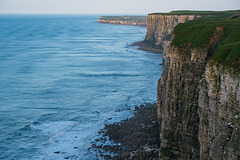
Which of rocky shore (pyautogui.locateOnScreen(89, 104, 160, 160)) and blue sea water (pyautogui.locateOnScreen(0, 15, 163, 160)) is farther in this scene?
blue sea water (pyautogui.locateOnScreen(0, 15, 163, 160))

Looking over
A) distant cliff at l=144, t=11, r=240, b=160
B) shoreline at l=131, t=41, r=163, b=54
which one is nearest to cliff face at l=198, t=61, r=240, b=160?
distant cliff at l=144, t=11, r=240, b=160

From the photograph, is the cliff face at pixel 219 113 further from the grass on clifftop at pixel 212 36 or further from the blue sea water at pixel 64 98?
the blue sea water at pixel 64 98

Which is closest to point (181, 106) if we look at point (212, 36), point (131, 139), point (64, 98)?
point (212, 36)

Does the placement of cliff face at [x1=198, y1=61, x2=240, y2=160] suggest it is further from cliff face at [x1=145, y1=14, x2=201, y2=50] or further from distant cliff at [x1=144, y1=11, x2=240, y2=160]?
cliff face at [x1=145, y1=14, x2=201, y2=50]

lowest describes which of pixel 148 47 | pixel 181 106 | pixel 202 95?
pixel 148 47

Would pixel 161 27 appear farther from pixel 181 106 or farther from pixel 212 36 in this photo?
pixel 181 106

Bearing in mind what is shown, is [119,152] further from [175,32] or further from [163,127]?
[175,32]

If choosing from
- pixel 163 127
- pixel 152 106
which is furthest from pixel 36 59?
pixel 163 127
